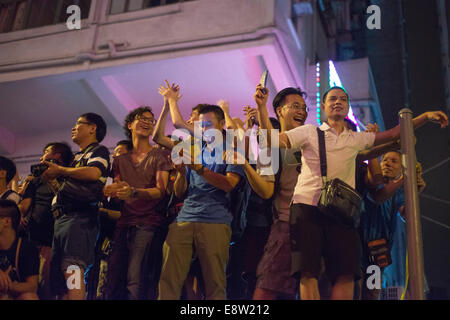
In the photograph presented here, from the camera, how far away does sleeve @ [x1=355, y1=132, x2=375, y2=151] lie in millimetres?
3246

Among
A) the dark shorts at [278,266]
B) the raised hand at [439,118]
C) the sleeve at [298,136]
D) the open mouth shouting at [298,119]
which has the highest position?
the open mouth shouting at [298,119]

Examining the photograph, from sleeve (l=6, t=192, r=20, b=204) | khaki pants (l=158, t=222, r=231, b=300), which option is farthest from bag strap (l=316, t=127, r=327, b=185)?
sleeve (l=6, t=192, r=20, b=204)

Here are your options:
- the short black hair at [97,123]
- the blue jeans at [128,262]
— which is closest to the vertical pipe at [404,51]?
the short black hair at [97,123]

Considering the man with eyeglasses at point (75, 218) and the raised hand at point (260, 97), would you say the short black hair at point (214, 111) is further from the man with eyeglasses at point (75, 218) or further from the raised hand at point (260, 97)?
the man with eyeglasses at point (75, 218)

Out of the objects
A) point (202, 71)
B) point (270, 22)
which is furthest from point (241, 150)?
point (202, 71)

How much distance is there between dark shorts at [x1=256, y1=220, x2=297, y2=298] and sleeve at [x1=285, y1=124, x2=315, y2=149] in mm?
572

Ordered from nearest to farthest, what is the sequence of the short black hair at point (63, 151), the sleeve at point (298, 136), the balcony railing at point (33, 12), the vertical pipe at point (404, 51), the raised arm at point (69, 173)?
the sleeve at point (298, 136)
the raised arm at point (69, 173)
the short black hair at point (63, 151)
the balcony railing at point (33, 12)
the vertical pipe at point (404, 51)

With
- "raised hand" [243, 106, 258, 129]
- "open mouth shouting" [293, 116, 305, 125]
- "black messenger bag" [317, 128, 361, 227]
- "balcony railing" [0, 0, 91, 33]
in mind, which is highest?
"balcony railing" [0, 0, 91, 33]

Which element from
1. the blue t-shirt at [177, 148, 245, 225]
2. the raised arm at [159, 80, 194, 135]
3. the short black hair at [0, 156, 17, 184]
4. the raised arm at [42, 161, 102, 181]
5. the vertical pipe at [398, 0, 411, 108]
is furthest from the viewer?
the vertical pipe at [398, 0, 411, 108]

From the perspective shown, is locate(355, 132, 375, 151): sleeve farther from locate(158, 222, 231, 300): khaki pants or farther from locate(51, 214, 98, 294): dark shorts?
locate(51, 214, 98, 294): dark shorts

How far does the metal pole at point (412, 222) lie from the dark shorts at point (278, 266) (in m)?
0.82

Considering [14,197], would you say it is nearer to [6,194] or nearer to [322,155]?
[6,194]

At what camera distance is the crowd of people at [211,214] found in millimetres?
3131

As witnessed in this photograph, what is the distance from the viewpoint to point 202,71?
7332 millimetres
